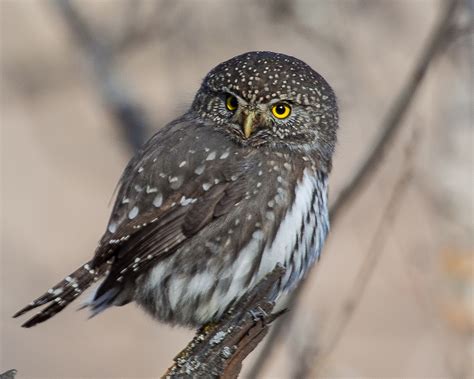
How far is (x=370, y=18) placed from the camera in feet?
27.6

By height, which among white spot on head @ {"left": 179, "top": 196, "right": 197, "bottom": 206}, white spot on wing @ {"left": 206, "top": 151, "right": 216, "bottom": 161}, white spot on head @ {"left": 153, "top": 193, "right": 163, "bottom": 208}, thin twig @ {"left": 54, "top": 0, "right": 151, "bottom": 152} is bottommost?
white spot on head @ {"left": 153, "top": 193, "right": 163, "bottom": 208}

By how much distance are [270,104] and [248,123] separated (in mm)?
175

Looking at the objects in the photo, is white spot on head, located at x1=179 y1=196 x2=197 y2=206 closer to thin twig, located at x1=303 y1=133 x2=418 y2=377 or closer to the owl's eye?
the owl's eye

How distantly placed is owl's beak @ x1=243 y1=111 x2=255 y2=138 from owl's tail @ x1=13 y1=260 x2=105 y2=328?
3.10 ft

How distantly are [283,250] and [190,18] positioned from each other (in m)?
3.25

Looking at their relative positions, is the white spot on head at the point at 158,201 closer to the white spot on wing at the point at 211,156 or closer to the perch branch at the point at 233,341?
the white spot on wing at the point at 211,156

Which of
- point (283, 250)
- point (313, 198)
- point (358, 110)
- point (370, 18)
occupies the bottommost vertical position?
point (283, 250)

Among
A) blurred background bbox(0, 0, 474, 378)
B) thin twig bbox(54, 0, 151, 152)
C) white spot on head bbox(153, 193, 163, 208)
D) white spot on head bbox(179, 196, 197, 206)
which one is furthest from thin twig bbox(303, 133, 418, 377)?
thin twig bbox(54, 0, 151, 152)

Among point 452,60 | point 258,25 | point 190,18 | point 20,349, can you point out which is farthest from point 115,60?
point 20,349

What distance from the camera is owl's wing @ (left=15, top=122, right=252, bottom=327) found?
4.90 metres

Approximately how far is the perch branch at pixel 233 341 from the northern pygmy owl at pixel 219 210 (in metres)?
0.31

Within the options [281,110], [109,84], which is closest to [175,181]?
[281,110]

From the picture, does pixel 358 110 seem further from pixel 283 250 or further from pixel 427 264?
pixel 283 250

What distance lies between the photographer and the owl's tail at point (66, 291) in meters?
4.84
